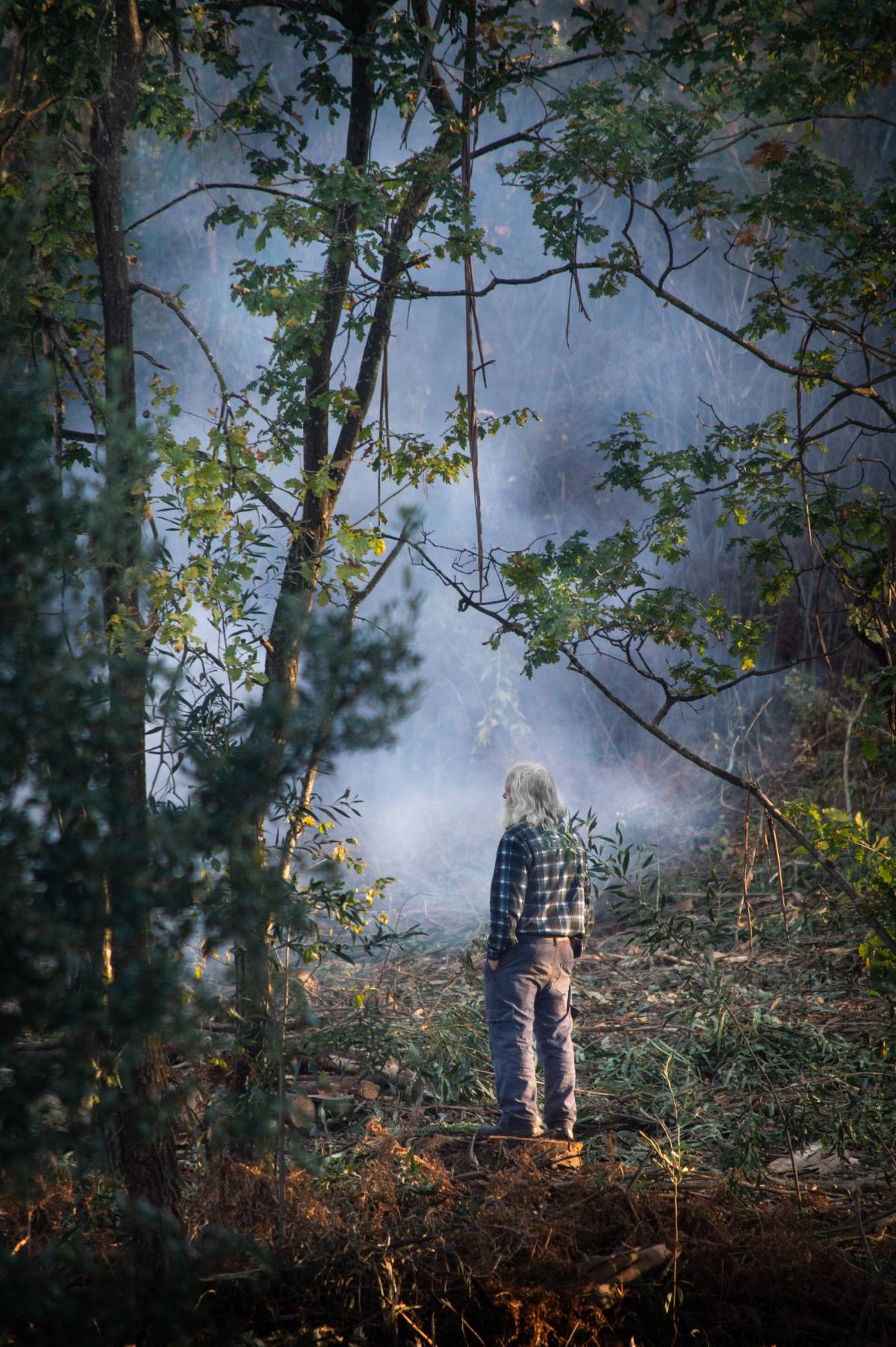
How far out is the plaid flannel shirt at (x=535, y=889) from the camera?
3.93 meters

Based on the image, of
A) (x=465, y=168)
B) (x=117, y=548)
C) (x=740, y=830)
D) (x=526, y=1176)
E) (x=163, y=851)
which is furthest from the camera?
(x=740, y=830)

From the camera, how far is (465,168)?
3.63 meters

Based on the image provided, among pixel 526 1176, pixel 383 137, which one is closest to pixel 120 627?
pixel 526 1176

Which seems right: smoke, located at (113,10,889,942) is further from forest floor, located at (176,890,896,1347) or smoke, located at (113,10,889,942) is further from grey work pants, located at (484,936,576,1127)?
grey work pants, located at (484,936,576,1127)

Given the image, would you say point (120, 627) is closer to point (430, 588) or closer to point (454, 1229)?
point (454, 1229)

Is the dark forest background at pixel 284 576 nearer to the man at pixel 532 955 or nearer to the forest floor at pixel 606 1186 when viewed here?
the forest floor at pixel 606 1186

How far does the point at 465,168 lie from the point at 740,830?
6213 mm

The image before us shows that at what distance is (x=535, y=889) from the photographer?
400cm

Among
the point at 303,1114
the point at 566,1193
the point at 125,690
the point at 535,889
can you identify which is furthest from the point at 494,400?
the point at 125,690

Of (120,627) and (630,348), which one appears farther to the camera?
(630,348)

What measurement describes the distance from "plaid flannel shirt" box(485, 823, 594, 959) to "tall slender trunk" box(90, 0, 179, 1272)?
1.64 metres

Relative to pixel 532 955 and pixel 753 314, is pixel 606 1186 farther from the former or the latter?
pixel 753 314

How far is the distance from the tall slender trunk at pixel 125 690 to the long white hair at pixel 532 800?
180 cm

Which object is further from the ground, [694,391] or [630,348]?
[630,348]
